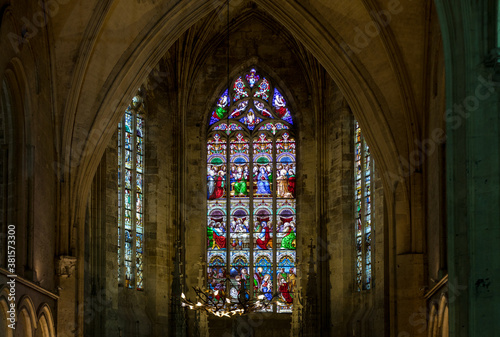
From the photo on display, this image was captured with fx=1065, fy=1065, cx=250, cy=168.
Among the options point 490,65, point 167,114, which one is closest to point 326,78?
point 167,114

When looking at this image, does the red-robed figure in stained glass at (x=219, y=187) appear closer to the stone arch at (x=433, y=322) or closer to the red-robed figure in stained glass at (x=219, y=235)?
the red-robed figure in stained glass at (x=219, y=235)

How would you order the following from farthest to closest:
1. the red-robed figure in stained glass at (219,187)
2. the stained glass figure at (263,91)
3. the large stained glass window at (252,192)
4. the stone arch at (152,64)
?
the stained glass figure at (263,91), the red-robed figure in stained glass at (219,187), the large stained glass window at (252,192), the stone arch at (152,64)

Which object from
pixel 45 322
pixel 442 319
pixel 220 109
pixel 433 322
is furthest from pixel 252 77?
pixel 442 319

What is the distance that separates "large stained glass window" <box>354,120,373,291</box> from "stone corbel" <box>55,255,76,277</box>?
282 inches

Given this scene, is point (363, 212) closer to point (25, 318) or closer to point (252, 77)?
point (252, 77)

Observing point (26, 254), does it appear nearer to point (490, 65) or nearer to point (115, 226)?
point (115, 226)

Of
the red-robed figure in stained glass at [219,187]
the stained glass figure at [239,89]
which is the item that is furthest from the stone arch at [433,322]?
the stained glass figure at [239,89]

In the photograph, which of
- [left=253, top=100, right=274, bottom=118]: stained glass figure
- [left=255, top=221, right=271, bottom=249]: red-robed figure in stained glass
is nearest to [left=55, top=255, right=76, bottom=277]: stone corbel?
[left=255, top=221, right=271, bottom=249]: red-robed figure in stained glass

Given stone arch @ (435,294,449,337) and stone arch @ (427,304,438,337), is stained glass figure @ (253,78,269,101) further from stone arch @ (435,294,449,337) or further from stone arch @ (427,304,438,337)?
stone arch @ (435,294,449,337)

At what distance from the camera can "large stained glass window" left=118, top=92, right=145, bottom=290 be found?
24375mm

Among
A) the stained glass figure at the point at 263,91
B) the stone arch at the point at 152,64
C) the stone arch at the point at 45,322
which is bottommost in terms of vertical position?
the stone arch at the point at 45,322

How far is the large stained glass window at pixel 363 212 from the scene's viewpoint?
24.1 metres

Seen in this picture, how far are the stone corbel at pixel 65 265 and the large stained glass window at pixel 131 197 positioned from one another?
4326 millimetres

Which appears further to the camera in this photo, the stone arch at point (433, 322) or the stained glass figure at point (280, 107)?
the stained glass figure at point (280, 107)
